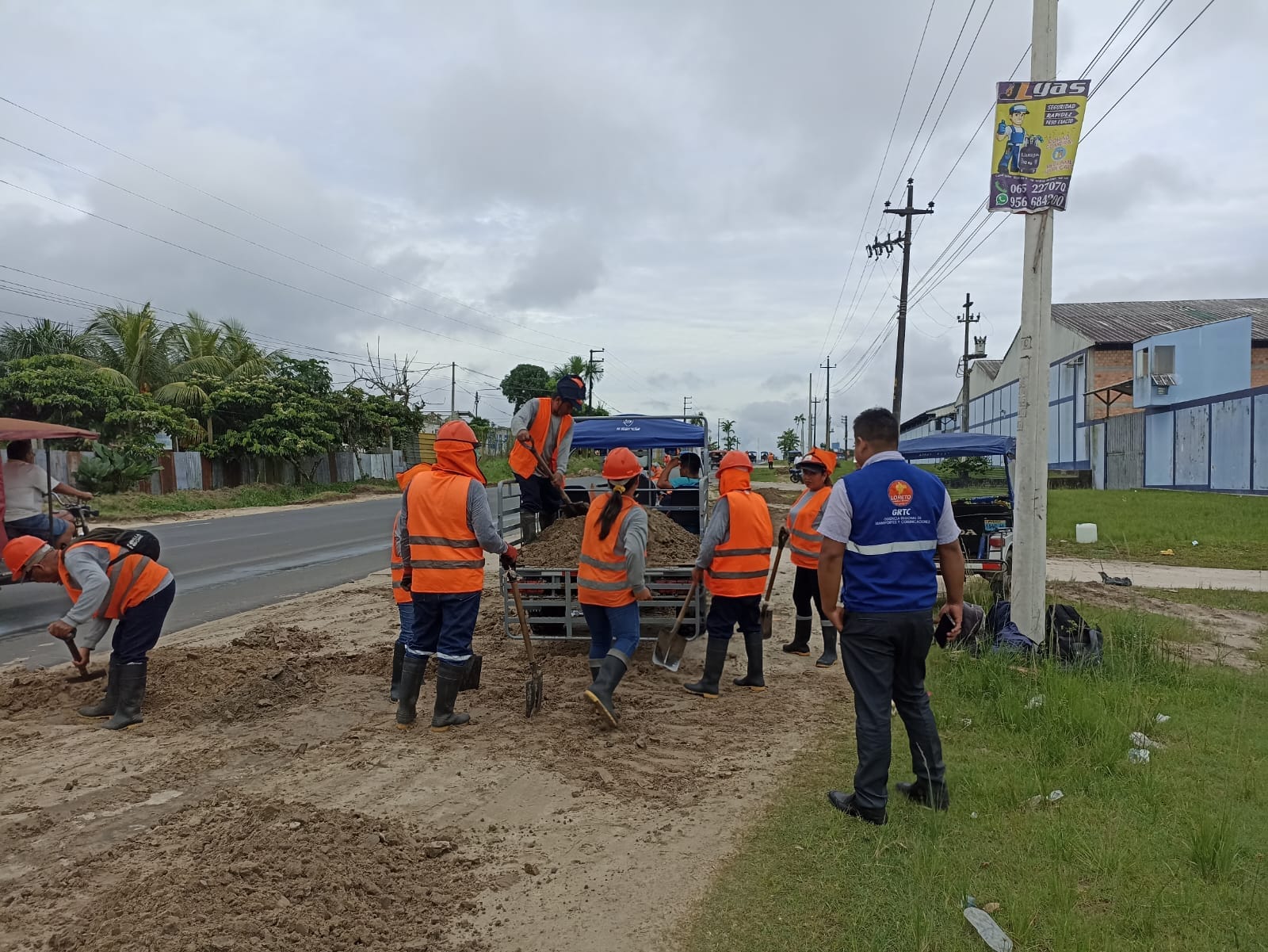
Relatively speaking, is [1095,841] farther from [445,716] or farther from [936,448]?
[936,448]

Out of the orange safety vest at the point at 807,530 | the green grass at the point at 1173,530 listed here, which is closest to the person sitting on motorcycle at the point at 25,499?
the orange safety vest at the point at 807,530

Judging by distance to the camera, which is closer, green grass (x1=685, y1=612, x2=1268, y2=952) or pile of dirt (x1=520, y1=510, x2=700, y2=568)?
green grass (x1=685, y1=612, x2=1268, y2=952)

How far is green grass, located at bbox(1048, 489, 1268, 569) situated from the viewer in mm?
14945

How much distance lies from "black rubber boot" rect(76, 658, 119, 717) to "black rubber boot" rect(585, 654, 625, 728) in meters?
3.17

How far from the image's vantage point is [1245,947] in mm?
3031

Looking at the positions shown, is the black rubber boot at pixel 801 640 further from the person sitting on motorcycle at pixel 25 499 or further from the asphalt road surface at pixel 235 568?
the person sitting on motorcycle at pixel 25 499

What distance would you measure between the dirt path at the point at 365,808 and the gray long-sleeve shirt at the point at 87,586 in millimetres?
681

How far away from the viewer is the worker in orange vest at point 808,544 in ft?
24.9

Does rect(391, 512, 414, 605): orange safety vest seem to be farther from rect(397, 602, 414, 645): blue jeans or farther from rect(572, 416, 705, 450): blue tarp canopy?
rect(572, 416, 705, 450): blue tarp canopy

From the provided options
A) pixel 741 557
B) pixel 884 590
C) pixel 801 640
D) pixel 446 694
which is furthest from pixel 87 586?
pixel 801 640

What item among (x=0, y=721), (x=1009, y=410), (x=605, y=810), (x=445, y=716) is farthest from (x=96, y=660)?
(x=1009, y=410)

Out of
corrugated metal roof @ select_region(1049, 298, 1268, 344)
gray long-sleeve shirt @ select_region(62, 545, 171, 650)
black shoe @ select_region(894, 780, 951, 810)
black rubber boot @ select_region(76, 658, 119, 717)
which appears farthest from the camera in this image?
corrugated metal roof @ select_region(1049, 298, 1268, 344)

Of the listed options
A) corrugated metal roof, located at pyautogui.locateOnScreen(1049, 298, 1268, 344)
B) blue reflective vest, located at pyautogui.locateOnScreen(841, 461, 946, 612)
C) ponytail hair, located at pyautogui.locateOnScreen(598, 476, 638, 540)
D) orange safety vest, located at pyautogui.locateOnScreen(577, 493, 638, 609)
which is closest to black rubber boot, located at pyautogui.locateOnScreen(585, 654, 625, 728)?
orange safety vest, located at pyautogui.locateOnScreen(577, 493, 638, 609)

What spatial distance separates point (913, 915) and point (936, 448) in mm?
8989
